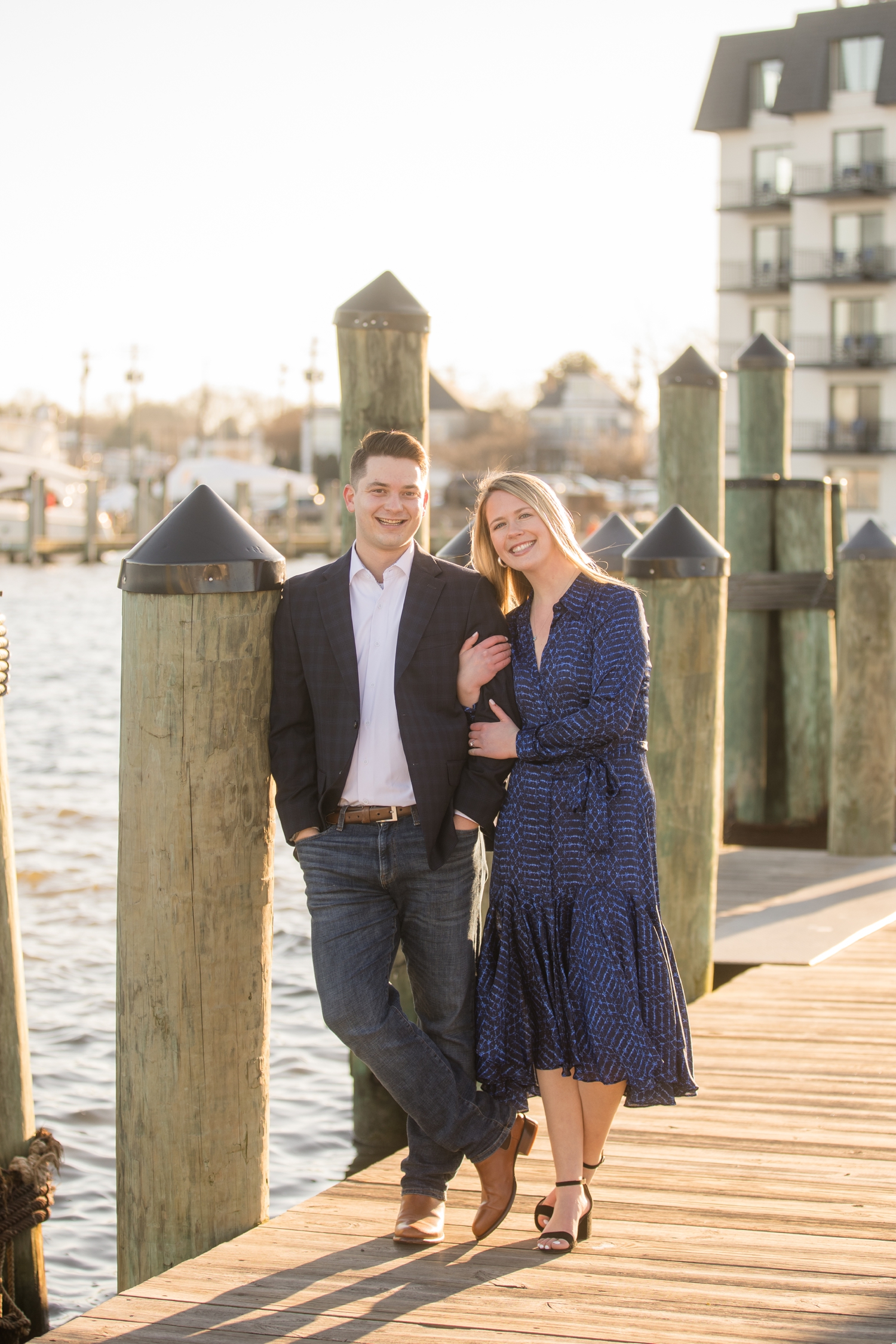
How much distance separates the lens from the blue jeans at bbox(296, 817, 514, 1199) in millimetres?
3555

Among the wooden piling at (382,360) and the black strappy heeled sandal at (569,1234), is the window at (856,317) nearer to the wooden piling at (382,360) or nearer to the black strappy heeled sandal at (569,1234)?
the wooden piling at (382,360)

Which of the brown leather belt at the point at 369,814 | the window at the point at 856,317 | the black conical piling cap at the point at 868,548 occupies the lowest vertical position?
the brown leather belt at the point at 369,814

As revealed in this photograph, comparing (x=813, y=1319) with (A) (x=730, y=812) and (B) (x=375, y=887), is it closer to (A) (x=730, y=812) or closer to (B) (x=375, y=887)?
(B) (x=375, y=887)

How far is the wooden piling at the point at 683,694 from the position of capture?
17.9 ft

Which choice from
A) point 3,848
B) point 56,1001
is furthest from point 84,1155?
point 3,848

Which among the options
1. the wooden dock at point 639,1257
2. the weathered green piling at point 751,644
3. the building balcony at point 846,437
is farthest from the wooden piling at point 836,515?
the building balcony at point 846,437

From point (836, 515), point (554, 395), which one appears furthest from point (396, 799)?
point (554, 395)

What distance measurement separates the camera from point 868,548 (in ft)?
26.5

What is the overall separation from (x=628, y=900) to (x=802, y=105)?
45.6m

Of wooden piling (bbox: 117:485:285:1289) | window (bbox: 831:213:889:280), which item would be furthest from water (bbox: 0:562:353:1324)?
window (bbox: 831:213:889:280)

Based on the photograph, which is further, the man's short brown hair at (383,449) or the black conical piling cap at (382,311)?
the black conical piling cap at (382,311)

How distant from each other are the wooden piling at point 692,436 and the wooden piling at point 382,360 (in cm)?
333

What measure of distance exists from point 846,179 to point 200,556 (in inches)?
1783

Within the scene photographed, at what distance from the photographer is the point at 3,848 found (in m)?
4.29
